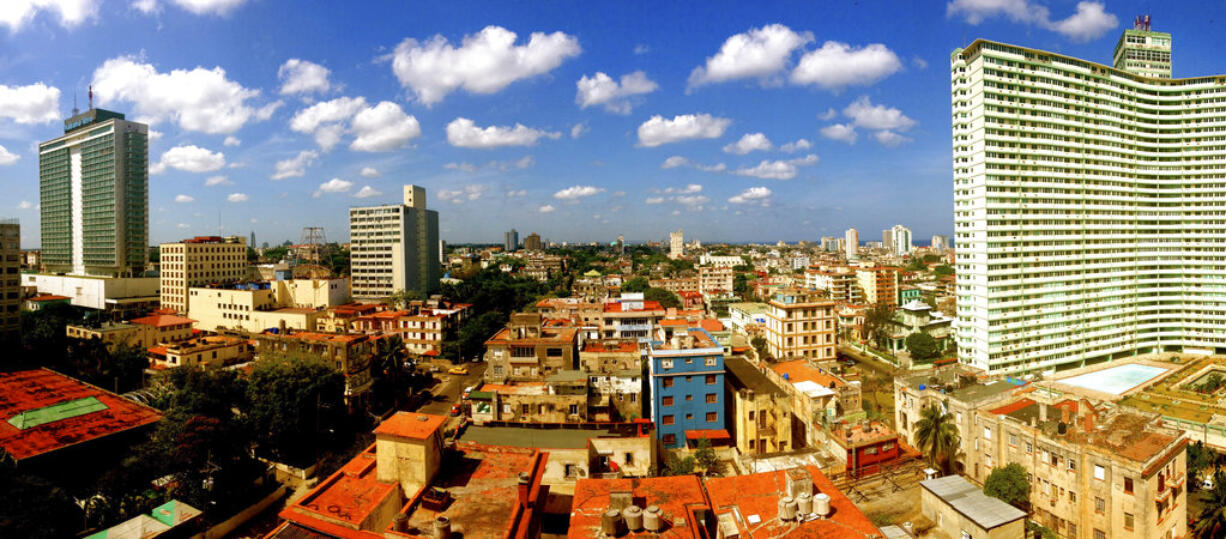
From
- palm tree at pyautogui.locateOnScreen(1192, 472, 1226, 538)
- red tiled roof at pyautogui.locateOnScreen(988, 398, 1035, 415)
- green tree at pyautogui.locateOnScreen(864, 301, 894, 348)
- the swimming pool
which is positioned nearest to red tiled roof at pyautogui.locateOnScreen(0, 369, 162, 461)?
red tiled roof at pyautogui.locateOnScreen(988, 398, 1035, 415)

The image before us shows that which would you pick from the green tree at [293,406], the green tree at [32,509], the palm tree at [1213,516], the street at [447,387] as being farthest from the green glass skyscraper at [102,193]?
the palm tree at [1213,516]

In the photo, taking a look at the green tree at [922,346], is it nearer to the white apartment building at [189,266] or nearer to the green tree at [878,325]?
the green tree at [878,325]

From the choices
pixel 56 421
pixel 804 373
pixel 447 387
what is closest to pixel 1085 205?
pixel 804 373

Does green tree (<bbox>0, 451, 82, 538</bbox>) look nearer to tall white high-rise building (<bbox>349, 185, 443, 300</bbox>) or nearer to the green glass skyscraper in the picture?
tall white high-rise building (<bbox>349, 185, 443, 300</bbox>)

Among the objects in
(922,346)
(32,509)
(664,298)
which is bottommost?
(922,346)

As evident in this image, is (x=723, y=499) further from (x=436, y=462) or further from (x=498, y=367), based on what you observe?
(x=498, y=367)

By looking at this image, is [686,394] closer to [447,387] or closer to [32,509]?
[447,387]
